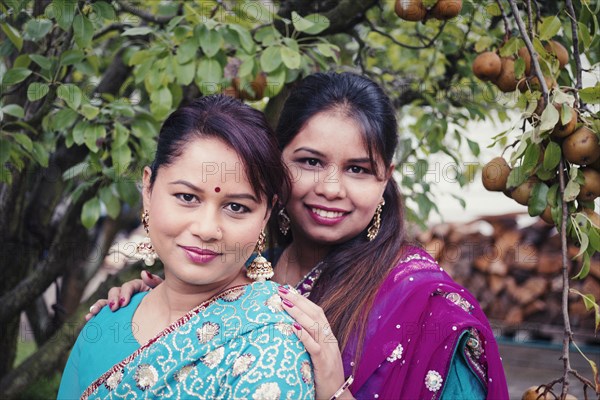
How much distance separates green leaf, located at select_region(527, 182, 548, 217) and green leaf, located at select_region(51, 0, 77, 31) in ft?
4.27

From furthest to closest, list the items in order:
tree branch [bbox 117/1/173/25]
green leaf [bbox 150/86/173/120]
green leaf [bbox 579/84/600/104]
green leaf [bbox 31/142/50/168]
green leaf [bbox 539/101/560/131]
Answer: tree branch [bbox 117/1/173/25] < green leaf [bbox 31/142/50/168] < green leaf [bbox 150/86/173/120] < green leaf [bbox 579/84/600/104] < green leaf [bbox 539/101/560/131]

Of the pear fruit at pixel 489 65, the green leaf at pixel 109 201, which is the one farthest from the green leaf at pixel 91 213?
the pear fruit at pixel 489 65

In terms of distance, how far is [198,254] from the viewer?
4.70 feet

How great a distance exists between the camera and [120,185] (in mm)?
2348

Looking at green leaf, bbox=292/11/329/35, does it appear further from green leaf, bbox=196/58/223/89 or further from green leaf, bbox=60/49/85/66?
green leaf, bbox=60/49/85/66

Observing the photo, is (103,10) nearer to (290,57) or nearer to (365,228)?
(290,57)

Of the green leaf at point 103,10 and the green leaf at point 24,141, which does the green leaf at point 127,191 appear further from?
the green leaf at point 103,10

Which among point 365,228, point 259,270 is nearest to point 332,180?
point 365,228

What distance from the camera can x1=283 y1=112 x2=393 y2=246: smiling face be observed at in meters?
1.79

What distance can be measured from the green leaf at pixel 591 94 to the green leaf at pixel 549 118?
0.14 metres

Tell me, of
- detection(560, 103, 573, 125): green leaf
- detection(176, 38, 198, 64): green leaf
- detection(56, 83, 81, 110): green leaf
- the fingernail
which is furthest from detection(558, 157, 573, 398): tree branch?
detection(56, 83, 81, 110): green leaf

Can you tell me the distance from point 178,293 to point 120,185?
0.89 meters

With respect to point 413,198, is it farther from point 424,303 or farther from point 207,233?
point 207,233

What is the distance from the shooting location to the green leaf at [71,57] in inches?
85.4
